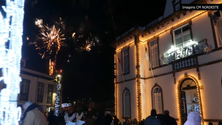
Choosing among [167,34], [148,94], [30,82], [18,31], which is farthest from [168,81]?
[30,82]

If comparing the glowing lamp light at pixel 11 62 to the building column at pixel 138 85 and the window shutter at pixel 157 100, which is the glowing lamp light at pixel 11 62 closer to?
the building column at pixel 138 85

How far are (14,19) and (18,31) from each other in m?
0.37

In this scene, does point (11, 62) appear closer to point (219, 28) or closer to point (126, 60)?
point (219, 28)

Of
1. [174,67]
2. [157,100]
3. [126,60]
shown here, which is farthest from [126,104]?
[174,67]

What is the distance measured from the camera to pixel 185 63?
11.6 m

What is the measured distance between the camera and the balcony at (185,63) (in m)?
11.1

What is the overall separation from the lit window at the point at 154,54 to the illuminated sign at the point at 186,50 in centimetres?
73

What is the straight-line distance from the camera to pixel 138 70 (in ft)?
47.7

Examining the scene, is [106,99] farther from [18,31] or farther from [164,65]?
[18,31]

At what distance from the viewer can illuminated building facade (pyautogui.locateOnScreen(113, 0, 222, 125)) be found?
10094mm

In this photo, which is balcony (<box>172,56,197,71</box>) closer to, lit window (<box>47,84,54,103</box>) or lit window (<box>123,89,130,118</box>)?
lit window (<box>123,89,130,118</box>)

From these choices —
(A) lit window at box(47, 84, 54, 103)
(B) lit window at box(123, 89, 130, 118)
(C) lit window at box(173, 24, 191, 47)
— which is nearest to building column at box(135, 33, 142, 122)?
→ (B) lit window at box(123, 89, 130, 118)

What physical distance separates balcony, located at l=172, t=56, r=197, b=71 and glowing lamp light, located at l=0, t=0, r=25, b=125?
10.1 meters

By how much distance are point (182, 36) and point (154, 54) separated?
289cm
